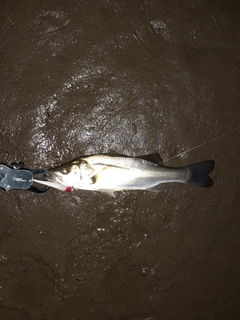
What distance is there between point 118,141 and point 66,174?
0.68 meters

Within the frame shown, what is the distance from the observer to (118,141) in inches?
116

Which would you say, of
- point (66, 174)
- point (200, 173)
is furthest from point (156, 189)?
point (66, 174)

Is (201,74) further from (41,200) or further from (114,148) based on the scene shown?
(41,200)

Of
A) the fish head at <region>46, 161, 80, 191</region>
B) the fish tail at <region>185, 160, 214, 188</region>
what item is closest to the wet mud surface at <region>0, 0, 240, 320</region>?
the fish tail at <region>185, 160, 214, 188</region>

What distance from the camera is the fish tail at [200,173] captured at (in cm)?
276

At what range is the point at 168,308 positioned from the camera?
313cm

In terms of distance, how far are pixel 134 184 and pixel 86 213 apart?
0.63 meters

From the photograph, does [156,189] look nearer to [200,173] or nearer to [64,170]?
[200,173]

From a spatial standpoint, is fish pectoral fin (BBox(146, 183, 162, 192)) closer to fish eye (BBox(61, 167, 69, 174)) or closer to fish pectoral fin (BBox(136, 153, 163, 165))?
fish pectoral fin (BBox(136, 153, 163, 165))

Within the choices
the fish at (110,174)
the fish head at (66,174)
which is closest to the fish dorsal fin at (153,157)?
the fish at (110,174)

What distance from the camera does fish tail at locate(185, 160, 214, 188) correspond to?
109 inches

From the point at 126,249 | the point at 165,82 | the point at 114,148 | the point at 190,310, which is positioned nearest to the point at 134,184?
the point at 114,148

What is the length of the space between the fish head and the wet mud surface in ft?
1.15

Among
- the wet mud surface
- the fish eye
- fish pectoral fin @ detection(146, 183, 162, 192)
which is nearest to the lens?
the fish eye
